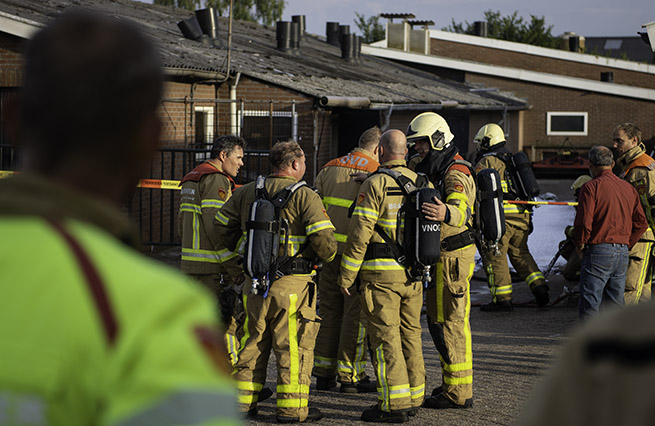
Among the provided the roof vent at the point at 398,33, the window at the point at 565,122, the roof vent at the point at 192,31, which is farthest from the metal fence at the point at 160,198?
the roof vent at the point at 398,33

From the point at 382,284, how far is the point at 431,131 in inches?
56.0

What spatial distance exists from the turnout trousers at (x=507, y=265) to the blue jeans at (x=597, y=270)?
2.67m

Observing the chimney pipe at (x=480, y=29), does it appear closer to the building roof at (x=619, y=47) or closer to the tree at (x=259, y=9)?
the tree at (x=259, y=9)

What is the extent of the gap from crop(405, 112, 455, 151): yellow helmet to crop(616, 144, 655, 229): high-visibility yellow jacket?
235 cm

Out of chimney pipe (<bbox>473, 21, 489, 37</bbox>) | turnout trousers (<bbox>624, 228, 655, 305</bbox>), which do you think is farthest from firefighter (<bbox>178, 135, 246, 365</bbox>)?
chimney pipe (<bbox>473, 21, 489, 37</bbox>)

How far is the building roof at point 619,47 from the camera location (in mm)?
67500

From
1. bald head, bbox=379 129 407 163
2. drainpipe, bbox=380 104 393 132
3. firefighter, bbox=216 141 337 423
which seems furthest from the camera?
drainpipe, bbox=380 104 393 132

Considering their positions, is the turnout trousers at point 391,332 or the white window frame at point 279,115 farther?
the white window frame at point 279,115

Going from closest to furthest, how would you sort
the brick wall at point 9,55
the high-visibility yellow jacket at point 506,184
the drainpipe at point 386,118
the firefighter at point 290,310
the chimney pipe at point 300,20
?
the firefighter at point 290,310 < the high-visibility yellow jacket at point 506,184 < the brick wall at point 9,55 < the drainpipe at point 386,118 < the chimney pipe at point 300,20

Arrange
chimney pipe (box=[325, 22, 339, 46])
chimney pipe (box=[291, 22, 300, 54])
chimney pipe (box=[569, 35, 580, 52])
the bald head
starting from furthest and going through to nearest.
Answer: chimney pipe (box=[569, 35, 580, 52]), chimney pipe (box=[325, 22, 339, 46]), chimney pipe (box=[291, 22, 300, 54]), the bald head

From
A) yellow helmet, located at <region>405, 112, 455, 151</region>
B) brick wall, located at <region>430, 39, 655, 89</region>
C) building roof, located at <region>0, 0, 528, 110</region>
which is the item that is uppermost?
brick wall, located at <region>430, 39, 655, 89</region>

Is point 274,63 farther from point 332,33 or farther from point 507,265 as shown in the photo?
point 332,33

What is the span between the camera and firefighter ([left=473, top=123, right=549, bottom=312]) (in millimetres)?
10195

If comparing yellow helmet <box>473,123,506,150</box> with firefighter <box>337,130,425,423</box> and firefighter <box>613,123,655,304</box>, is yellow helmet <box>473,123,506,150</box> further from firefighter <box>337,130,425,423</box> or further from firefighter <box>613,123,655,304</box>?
firefighter <box>337,130,425,423</box>
